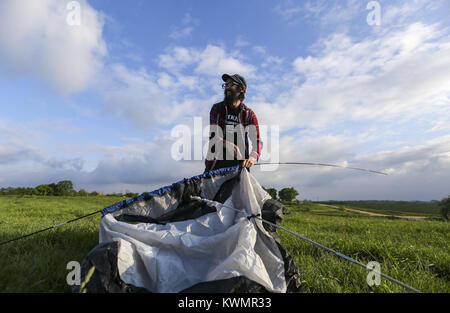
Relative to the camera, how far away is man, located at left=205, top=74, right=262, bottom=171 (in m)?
4.24

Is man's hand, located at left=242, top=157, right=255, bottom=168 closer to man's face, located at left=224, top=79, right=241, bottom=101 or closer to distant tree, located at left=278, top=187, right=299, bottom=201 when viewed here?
man's face, located at left=224, top=79, right=241, bottom=101

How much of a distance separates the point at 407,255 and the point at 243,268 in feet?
9.50

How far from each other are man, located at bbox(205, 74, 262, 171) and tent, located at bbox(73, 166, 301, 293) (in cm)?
82

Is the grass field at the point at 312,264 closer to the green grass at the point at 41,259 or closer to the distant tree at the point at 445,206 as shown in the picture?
the green grass at the point at 41,259

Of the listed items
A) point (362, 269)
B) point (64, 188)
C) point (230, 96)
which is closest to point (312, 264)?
point (362, 269)

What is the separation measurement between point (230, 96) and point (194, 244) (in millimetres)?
2842

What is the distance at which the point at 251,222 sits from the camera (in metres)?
2.68

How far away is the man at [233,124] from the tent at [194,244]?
0.82 metres

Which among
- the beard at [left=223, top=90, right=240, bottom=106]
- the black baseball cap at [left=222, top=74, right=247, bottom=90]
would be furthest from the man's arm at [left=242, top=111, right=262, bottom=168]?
the black baseball cap at [left=222, top=74, right=247, bottom=90]

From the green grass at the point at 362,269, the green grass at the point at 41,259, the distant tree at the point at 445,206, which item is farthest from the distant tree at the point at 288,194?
the green grass at the point at 41,259

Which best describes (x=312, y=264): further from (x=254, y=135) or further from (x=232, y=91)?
(x=232, y=91)

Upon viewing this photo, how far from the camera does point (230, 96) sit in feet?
14.2

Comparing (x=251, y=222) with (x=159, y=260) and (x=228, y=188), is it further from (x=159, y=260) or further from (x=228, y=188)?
(x=159, y=260)
